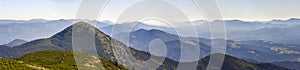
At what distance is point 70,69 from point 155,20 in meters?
119

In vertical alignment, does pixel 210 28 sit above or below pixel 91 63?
above

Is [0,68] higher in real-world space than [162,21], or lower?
lower

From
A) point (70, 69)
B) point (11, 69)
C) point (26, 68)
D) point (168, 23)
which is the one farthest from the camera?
point (70, 69)

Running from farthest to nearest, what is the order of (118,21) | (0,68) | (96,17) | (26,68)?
(26,68) → (0,68) → (118,21) → (96,17)

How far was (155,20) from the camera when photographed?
165ft

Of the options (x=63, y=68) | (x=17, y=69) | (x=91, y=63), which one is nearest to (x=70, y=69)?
(x=63, y=68)

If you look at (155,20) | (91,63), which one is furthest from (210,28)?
(91,63)

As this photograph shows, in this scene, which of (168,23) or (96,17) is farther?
(168,23)

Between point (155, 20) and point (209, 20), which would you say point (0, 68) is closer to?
point (155, 20)

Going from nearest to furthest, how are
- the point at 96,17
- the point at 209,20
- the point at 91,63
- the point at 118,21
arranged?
1. the point at 96,17
2. the point at 209,20
3. the point at 118,21
4. the point at 91,63

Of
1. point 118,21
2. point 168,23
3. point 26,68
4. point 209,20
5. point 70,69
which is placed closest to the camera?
point 209,20

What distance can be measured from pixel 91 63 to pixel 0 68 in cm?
9769

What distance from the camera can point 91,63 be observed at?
648ft

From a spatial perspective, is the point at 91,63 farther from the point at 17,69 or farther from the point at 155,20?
the point at 155,20
